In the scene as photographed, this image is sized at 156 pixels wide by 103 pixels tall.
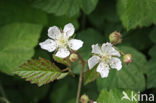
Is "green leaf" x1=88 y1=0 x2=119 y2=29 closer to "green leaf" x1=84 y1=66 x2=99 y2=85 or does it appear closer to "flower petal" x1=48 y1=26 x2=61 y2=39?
"flower petal" x1=48 y1=26 x2=61 y2=39

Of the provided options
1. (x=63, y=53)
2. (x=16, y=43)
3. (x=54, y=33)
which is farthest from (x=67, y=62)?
(x=16, y=43)

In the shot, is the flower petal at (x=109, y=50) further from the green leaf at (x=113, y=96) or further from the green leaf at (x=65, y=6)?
the green leaf at (x=65, y=6)

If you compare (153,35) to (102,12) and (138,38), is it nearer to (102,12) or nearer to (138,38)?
(138,38)

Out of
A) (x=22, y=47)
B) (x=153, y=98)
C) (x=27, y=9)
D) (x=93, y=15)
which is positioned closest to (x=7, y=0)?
(x=27, y=9)

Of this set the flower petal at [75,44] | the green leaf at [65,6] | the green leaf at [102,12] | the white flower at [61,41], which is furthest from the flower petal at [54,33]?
the green leaf at [102,12]

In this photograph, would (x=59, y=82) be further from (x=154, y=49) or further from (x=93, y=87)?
(x=154, y=49)
